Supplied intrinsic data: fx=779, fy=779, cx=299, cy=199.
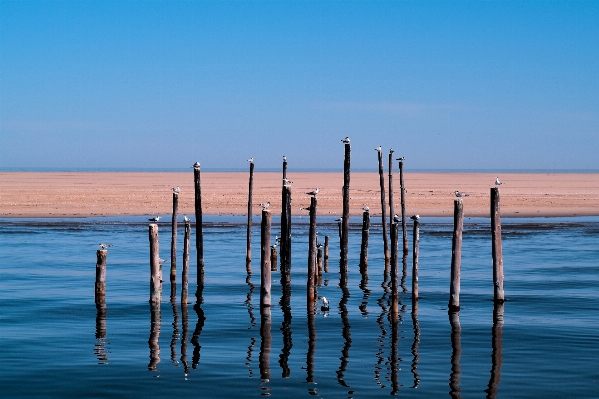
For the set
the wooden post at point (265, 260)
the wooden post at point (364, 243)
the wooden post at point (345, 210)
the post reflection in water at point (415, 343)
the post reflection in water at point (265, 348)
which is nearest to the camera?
the post reflection in water at point (265, 348)

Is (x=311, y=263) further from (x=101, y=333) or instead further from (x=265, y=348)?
(x=101, y=333)

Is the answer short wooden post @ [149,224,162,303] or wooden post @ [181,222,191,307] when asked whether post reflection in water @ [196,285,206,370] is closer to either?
wooden post @ [181,222,191,307]

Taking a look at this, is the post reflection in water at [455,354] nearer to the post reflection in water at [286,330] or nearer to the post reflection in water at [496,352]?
the post reflection in water at [496,352]

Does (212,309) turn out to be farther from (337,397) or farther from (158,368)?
(337,397)

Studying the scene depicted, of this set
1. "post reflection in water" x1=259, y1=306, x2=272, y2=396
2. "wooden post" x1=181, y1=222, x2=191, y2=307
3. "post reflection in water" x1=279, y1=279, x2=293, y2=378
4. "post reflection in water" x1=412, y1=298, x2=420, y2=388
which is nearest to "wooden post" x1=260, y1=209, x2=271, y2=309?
"post reflection in water" x1=259, y1=306, x2=272, y2=396

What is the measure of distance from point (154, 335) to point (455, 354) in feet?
18.1

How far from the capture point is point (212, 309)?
679 inches

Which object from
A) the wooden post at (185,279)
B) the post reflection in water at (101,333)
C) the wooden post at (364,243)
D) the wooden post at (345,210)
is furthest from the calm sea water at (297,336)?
the wooden post at (345,210)

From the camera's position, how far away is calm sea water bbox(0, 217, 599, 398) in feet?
37.7

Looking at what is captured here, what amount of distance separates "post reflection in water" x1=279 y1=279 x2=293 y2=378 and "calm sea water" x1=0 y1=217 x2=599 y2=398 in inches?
1.9

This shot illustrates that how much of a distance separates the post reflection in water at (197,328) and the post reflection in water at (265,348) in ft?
3.53

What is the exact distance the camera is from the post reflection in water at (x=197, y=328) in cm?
1291

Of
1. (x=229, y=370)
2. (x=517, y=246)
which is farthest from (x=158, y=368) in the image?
(x=517, y=246)

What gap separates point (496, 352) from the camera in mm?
13391
